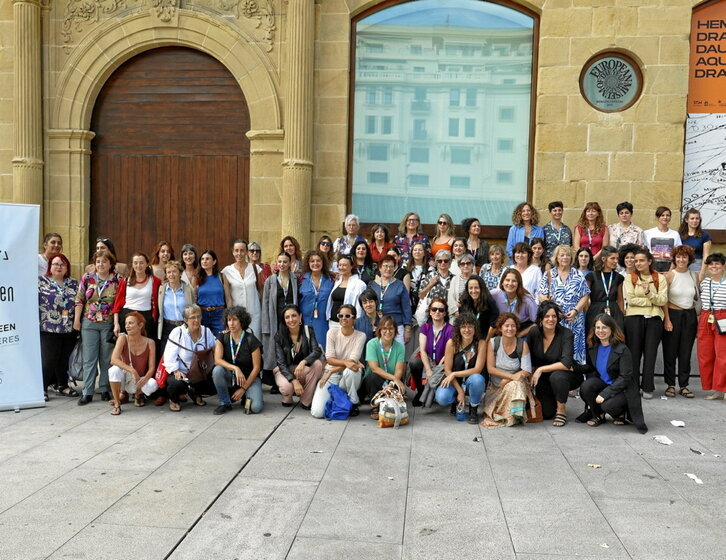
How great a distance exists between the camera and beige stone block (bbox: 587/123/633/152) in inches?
441

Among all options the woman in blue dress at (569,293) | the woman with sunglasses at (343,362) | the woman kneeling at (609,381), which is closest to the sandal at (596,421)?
the woman kneeling at (609,381)

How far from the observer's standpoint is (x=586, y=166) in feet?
37.1

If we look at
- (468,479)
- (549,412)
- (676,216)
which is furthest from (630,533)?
(676,216)

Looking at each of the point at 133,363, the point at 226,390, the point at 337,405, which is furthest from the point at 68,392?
the point at 337,405

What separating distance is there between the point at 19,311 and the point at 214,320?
2089 millimetres

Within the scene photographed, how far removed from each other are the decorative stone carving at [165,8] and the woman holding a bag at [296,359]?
20.2 feet

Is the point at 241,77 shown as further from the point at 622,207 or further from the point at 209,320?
the point at 622,207

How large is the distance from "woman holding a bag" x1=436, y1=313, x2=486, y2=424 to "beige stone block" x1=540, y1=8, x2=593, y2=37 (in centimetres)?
576

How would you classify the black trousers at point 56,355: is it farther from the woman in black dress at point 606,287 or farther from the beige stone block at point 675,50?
the beige stone block at point 675,50

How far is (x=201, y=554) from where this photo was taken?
13.6ft

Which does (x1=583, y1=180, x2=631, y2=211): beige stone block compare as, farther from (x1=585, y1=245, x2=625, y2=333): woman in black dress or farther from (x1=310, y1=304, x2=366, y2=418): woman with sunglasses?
(x1=310, y1=304, x2=366, y2=418): woman with sunglasses

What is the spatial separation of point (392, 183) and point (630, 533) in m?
8.08

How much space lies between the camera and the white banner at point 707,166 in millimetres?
11327

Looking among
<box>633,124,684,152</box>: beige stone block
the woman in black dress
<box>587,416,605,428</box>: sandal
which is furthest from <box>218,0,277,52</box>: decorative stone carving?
<box>587,416,605,428</box>: sandal
